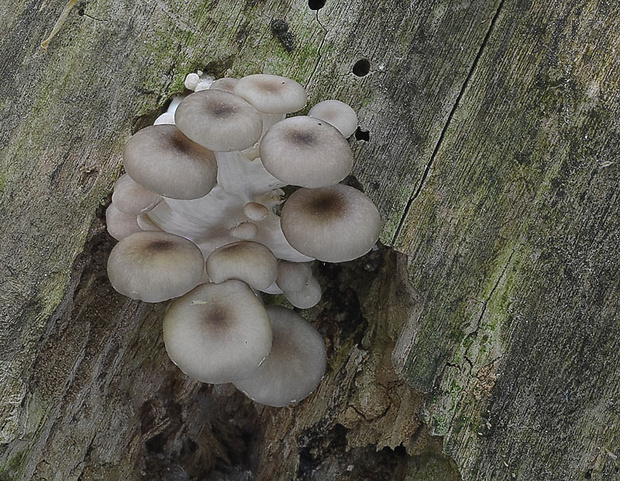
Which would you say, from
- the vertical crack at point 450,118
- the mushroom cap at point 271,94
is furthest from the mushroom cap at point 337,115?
the vertical crack at point 450,118

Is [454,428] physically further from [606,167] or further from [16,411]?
[16,411]

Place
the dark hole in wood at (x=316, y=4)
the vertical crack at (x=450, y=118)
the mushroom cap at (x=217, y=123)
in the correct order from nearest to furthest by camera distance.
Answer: the mushroom cap at (x=217, y=123), the vertical crack at (x=450, y=118), the dark hole in wood at (x=316, y=4)

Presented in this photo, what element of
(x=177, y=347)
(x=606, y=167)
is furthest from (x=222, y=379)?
(x=606, y=167)

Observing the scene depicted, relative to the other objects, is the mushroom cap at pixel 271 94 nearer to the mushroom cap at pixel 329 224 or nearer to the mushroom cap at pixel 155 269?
the mushroom cap at pixel 329 224

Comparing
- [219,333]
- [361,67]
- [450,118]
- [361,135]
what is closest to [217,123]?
[219,333]

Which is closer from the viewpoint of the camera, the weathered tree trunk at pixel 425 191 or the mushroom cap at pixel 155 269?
the mushroom cap at pixel 155 269

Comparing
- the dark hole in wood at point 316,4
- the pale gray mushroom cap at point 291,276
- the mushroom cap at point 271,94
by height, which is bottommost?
the pale gray mushroom cap at point 291,276

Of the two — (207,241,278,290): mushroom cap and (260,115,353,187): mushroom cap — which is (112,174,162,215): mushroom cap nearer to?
(207,241,278,290): mushroom cap
